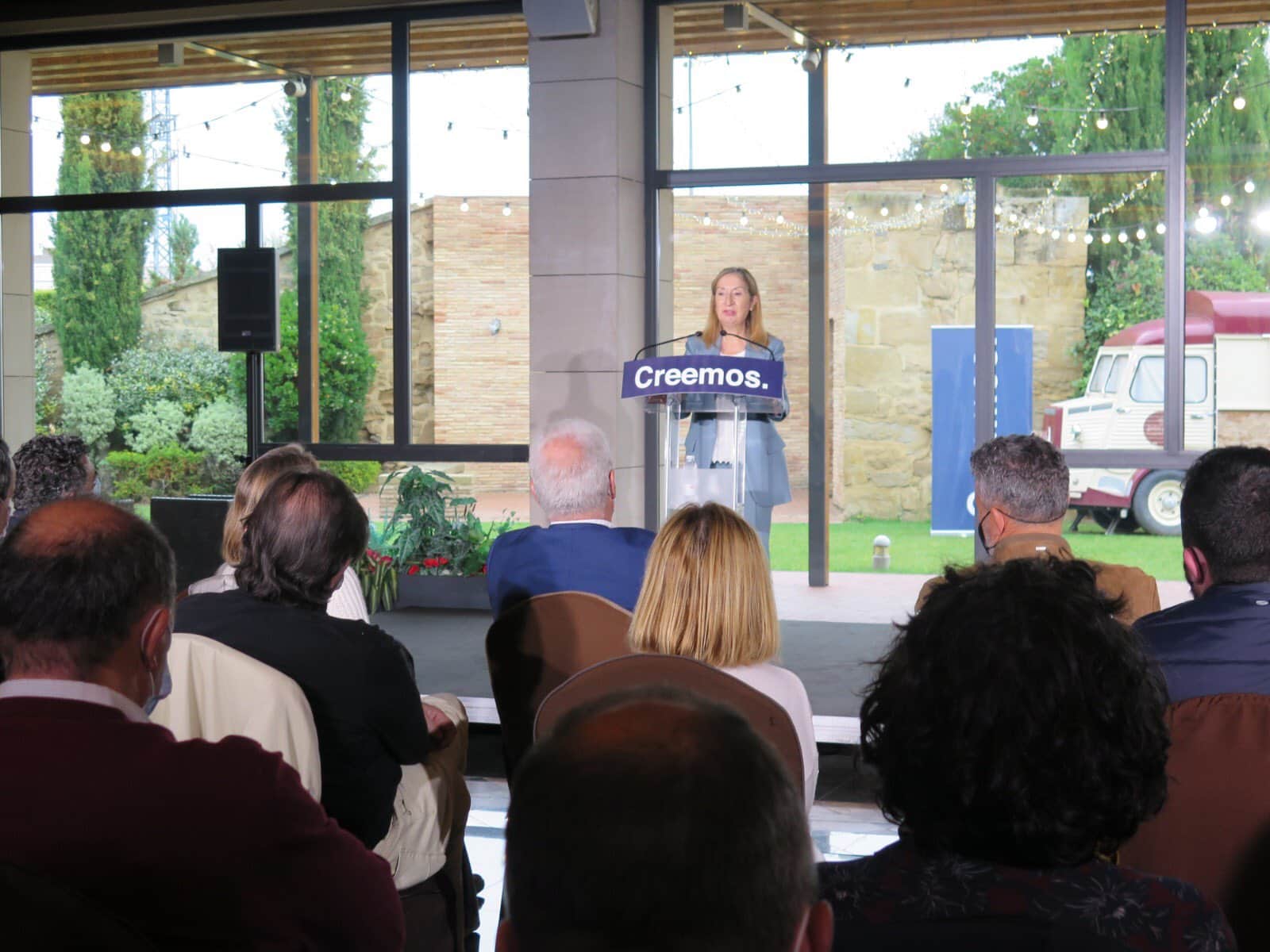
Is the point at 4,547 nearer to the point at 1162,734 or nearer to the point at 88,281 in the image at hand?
the point at 1162,734

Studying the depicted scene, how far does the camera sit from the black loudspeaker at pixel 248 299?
7.42 metres

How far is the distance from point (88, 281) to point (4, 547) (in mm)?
7011

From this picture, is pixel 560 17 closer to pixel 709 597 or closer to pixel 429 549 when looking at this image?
pixel 429 549

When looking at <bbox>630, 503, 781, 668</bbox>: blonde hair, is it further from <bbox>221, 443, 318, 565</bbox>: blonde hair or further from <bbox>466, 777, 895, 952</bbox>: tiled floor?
<bbox>466, 777, 895, 952</bbox>: tiled floor

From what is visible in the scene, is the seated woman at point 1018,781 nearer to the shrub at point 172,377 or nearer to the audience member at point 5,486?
the audience member at point 5,486

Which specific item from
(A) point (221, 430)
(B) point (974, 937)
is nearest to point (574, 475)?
(B) point (974, 937)

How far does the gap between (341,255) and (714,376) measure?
11.2 ft

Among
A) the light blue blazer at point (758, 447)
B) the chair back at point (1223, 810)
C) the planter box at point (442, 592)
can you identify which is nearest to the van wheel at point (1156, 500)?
the light blue blazer at point (758, 447)

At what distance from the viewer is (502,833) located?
4195mm

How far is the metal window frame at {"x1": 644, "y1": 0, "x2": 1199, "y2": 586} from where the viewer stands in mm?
6527

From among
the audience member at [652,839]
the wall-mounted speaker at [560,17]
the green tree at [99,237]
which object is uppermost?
the wall-mounted speaker at [560,17]

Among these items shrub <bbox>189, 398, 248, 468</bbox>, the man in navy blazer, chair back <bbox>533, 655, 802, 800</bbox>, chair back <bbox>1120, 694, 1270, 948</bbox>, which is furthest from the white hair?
shrub <bbox>189, 398, 248, 468</bbox>

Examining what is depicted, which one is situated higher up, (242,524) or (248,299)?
(248,299)

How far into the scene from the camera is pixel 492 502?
7.62 m
